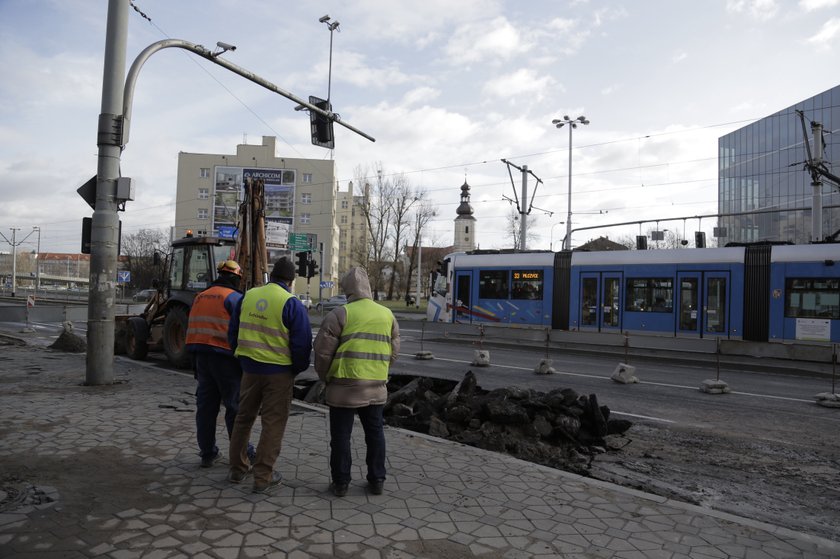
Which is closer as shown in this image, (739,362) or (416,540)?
(416,540)

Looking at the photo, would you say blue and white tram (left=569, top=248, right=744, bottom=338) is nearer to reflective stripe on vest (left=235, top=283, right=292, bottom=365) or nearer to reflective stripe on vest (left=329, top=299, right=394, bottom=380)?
reflective stripe on vest (left=329, top=299, right=394, bottom=380)

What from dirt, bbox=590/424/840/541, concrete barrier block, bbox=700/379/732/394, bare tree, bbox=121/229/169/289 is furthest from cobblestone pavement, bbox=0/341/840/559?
bare tree, bbox=121/229/169/289

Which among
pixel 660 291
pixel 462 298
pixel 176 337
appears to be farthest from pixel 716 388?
pixel 462 298

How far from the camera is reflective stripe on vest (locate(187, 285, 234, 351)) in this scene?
5.06 metres

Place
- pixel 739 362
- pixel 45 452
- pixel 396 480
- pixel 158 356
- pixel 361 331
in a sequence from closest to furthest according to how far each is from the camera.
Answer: pixel 361 331 → pixel 396 480 → pixel 45 452 → pixel 158 356 → pixel 739 362

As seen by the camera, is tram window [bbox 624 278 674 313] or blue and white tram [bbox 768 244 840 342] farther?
tram window [bbox 624 278 674 313]

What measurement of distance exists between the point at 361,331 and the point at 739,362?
14.7 m

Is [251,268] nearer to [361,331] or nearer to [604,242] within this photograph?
[361,331]

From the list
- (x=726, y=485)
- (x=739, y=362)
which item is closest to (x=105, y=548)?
(x=726, y=485)

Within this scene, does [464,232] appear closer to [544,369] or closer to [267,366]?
[544,369]

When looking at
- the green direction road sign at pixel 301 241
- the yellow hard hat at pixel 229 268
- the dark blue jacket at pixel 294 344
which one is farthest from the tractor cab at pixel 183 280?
the green direction road sign at pixel 301 241

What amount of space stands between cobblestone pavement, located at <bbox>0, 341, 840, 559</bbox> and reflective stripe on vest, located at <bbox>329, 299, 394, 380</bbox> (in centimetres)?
95

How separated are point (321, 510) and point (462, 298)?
62.7 ft

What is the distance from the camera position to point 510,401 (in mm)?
7074
